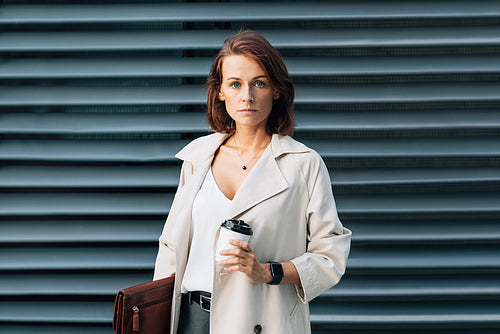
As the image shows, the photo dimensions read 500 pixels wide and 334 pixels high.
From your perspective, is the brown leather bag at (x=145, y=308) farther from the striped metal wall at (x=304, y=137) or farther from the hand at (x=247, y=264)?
the striped metal wall at (x=304, y=137)

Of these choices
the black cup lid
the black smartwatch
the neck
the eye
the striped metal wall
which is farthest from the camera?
the striped metal wall

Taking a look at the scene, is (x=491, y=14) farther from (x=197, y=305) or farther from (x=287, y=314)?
(x=197, y=305)

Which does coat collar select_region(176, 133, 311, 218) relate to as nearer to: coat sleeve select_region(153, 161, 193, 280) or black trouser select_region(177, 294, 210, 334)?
coat sleeve select_region(153, 161, 193, 280)

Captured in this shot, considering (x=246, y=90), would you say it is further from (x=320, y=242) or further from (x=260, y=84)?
(x=320, y=242)

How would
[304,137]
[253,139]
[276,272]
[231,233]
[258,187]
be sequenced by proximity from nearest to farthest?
[231,233]
[276,272]
[258,187]
[253,139]
[304,137]

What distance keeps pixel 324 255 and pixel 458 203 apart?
1.32 m

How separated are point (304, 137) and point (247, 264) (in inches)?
52.7

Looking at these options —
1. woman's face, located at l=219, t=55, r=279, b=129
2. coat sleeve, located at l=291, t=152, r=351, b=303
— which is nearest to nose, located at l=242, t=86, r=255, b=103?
woman's face, located at l=219, t=55, r=279, b=129

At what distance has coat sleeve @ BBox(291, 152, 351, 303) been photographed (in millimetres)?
1939

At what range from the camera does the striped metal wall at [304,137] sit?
290cm

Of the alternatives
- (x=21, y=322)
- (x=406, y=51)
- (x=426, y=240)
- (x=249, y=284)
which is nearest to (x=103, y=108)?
(x=21, y=322)

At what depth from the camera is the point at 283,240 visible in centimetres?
196

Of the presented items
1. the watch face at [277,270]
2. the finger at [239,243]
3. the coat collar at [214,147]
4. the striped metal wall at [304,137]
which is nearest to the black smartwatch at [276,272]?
the watch face at [277,270]

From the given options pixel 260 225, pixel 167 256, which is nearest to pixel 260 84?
pixel 260 225
